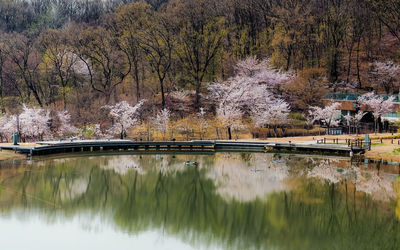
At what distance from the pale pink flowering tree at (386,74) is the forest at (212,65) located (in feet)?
0.48

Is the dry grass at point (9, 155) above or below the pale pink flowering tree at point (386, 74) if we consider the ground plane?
below

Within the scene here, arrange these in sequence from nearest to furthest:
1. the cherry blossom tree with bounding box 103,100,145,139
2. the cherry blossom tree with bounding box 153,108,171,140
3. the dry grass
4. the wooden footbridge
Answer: the dry grass
the wooden footbridge
the cherry blossom tree with bounding box 103,100,145,139
the cherry blossom tree with bounding box 153,108,171,140

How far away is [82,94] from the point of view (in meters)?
67.6

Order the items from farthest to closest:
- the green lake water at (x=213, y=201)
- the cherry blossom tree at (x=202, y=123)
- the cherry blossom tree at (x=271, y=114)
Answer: the cherry blossom tree at (x=202, y=123) < the cherry blossom tree at (x=271, y=114) < the green lake water at (x=213, y=201)

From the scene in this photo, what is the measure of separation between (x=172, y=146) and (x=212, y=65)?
878 inches

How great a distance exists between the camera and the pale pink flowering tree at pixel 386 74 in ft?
212

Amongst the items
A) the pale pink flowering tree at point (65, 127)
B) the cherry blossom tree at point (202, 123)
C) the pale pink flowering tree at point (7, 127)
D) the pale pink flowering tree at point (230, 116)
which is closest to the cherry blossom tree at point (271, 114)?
the pale pink flowering tree at point (230, 116)

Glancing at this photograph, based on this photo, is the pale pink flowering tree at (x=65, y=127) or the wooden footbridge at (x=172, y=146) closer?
the wooden footbridge at (x=172, y=146)

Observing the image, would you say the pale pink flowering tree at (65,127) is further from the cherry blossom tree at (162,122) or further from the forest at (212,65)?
the cherry blossom tree at (162,122)

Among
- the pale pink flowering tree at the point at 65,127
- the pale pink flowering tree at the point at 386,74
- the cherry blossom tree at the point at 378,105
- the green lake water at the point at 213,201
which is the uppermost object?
the pale pink flowering tree at the point at 386,74

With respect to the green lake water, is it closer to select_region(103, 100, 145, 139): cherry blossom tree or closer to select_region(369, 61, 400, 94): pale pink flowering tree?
select_region(103, 100, 145, 139): cherry blossom tree

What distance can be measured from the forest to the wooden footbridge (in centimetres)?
508

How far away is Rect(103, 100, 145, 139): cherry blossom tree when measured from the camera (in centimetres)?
5794

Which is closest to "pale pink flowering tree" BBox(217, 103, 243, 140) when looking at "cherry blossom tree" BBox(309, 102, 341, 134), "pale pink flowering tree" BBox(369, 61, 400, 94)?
"cherry blossom tree" BBox(309, 102, 341, 134)
